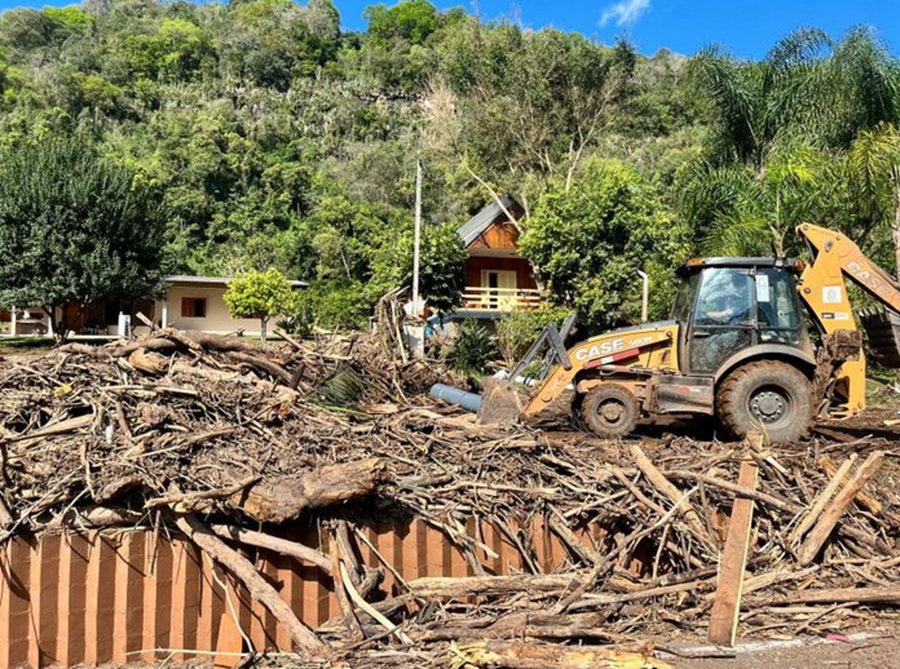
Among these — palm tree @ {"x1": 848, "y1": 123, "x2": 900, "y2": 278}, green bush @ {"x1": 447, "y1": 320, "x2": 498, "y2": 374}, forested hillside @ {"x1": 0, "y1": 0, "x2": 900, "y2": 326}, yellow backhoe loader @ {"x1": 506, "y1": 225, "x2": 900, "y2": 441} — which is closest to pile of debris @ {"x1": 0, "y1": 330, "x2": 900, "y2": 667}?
yellow backhoe loader @ {"x1": 506, "y1": 225, "x2": 900, "y2": 441}

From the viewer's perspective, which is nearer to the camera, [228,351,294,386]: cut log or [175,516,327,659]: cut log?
[175,516,327,659]: cut log

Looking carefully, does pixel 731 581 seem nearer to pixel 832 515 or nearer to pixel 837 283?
pixel 832 515

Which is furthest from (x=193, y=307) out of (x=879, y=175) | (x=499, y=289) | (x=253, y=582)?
(x=253, y=582)

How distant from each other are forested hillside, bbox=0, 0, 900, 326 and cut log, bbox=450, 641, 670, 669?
1456cm

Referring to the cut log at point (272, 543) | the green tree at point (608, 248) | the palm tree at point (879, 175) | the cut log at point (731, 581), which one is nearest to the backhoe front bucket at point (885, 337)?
the palm tree at point (879, 175)

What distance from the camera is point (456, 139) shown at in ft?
125

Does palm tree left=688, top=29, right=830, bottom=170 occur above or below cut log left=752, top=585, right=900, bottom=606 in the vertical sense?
above

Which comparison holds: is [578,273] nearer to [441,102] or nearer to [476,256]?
[476,256]

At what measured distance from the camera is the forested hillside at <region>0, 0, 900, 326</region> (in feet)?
58.4

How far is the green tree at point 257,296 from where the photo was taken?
30609mm

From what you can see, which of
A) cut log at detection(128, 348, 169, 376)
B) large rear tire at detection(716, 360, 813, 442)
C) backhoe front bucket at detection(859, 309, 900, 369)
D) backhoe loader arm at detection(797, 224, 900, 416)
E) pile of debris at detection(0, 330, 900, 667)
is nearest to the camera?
pile of debris at detection(0, 330, 900, 667)

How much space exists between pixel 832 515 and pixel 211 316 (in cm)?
3383

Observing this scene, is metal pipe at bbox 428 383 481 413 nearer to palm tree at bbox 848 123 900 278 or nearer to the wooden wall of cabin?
palm tree at bbox 848 123 900 278

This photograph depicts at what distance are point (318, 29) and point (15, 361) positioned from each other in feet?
333
